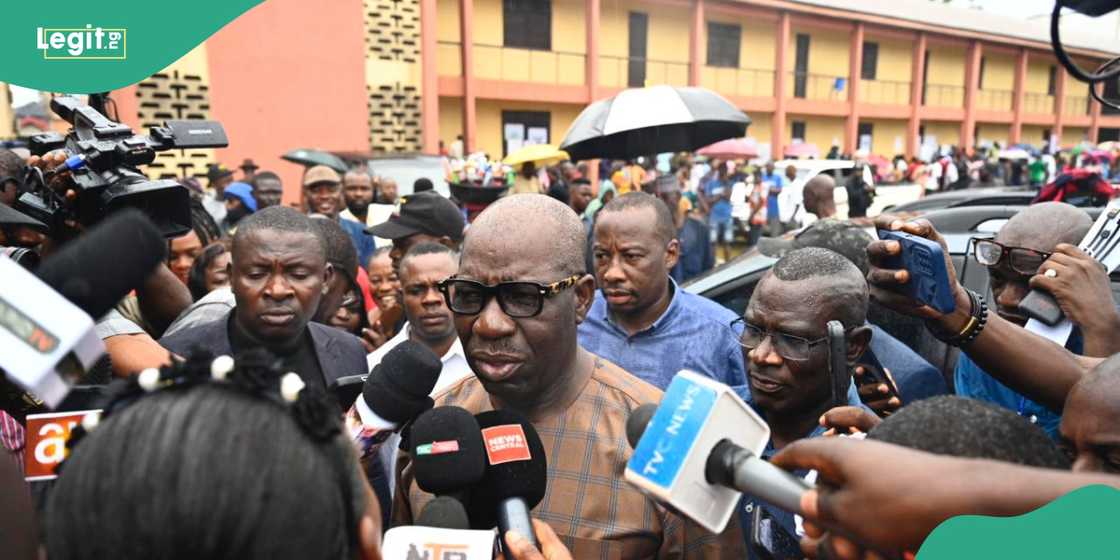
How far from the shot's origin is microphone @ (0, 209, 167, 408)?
810 millimetres

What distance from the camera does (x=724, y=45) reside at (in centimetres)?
2231

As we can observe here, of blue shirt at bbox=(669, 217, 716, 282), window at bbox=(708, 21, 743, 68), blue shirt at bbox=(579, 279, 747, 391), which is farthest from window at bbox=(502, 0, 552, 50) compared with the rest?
blue shirt at bbox=(579, 279, 747, 391)

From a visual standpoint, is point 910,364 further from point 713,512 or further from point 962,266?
point 713,512

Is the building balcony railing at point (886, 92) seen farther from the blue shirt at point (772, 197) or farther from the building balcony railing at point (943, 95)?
the blue shirt at point (772, 197)

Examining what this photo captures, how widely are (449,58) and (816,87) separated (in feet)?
41.3

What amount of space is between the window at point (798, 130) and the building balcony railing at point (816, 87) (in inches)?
37.6

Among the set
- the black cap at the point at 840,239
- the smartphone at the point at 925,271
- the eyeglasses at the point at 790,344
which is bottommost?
the eyeglasses at the point at 790,344

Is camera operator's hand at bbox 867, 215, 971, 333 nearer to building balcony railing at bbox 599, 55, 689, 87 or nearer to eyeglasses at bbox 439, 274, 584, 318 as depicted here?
eyeglasses at bbox 439, 274, 584, 318

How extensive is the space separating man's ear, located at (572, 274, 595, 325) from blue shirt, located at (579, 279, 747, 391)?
1031 mm

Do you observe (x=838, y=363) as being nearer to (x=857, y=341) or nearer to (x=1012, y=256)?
(x=857, y=341)

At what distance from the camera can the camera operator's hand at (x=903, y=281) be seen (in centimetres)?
190

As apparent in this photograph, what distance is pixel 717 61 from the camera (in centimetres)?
2223

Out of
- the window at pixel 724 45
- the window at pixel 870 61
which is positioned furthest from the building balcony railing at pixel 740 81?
the window at pixel 870 61

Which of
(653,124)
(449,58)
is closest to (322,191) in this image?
(653,124)
